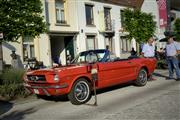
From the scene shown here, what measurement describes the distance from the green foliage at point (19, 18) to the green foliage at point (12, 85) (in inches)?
57.4

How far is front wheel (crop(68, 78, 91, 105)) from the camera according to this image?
9.30 m

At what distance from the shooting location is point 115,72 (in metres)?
10.7

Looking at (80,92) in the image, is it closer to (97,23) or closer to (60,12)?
(60,12)

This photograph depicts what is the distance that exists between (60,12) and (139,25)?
6.62 meters

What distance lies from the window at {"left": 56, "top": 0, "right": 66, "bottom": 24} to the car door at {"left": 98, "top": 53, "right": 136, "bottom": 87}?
14046mm

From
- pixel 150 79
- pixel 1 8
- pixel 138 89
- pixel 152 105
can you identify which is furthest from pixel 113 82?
pixel 1 8

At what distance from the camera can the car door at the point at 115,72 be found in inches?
402

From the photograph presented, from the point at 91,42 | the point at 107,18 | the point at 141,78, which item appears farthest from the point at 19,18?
the point at 107,18

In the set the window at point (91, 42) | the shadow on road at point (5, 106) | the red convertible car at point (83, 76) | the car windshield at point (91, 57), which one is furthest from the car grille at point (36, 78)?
the window at point (91, 42)

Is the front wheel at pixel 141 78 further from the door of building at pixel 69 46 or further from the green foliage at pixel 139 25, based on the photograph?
the green foliage at pixel 139 25

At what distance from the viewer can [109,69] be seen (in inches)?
412

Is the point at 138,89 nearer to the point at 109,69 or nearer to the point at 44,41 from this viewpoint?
the point at 109,69

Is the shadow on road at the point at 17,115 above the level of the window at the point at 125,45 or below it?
below

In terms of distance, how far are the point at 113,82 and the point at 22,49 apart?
11798 mm
